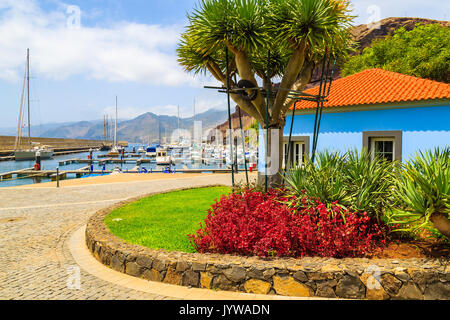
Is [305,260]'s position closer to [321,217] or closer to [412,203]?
[321,217]

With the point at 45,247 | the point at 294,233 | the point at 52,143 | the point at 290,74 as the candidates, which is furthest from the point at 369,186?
the point at 52,143

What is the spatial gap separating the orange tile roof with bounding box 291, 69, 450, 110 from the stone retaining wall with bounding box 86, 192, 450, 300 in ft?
29.7

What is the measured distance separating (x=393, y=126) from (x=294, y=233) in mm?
9025

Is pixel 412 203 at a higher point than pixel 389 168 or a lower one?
lower

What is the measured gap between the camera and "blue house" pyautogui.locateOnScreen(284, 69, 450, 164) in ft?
39.3

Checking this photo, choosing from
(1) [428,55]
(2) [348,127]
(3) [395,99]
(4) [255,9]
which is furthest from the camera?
(1) [428,55]

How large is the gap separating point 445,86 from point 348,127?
3.98 m

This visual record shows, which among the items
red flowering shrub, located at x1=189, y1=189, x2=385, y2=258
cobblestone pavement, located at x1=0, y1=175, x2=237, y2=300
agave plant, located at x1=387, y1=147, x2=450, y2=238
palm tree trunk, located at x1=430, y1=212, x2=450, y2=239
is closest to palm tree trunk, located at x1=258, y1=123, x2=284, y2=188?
red flowering shrub, located at x1=189, y1=189, x2=385, y2=258

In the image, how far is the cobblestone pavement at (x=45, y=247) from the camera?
17.7 ft

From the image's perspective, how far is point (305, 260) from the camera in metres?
5.40

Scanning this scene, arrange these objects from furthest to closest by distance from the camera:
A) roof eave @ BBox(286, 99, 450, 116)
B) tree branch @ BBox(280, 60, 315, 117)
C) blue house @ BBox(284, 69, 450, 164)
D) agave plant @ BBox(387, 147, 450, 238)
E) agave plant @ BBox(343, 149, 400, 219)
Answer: blue house @ BBox(284, 69, 450, 164)
roof eave @ BBox(286, 99, 450, 116)
tree branch @ BBox(280, 60, 315, 117)
agave plant @ BBox(343, 149, 400, 219)
agave plant @ BBox(387, 147, 450, 238)

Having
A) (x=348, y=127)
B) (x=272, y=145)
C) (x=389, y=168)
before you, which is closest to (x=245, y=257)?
(x=389, y=168)

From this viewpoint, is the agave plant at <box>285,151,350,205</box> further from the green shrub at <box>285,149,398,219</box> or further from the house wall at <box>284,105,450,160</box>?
the house wall at <box>284,105,450,160</box>
